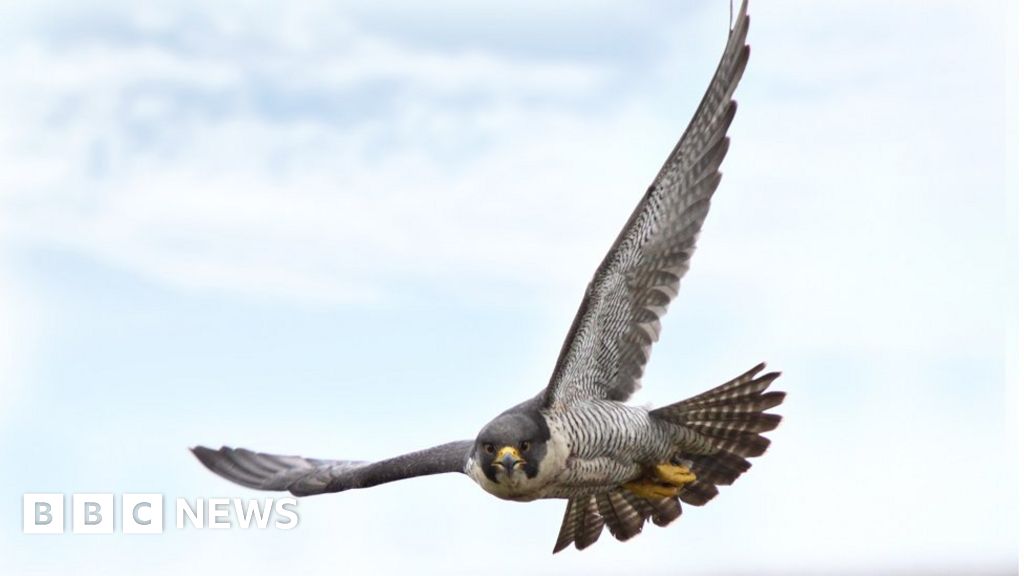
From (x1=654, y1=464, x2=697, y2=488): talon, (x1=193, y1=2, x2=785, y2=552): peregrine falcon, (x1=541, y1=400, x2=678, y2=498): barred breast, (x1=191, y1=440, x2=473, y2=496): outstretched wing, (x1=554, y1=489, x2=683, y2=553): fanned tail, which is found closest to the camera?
(x1=193, y1=2, x2=785, y2=552): peregrine falcon

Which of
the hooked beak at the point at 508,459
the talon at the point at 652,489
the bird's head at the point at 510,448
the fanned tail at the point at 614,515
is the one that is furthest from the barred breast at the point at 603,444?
the fanned tail at the point at 614,515

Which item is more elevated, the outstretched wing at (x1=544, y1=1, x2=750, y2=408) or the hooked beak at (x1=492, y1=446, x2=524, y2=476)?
the outstretched wing at (x1=544, y1=1, x2=750, y2=408)

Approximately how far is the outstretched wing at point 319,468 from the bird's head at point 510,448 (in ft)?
3.41

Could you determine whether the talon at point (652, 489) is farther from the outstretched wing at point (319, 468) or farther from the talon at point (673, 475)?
the outstretched wing at point (319, 468)

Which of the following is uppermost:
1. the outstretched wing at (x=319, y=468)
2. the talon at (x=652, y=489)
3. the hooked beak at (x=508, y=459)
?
the outstretched wing at (x=319, y=468)

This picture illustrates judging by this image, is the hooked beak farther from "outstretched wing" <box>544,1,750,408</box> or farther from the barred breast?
"outstretched wing" <box>544,1,750,408</box>

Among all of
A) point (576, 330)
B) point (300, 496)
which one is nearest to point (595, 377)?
point (576, 330)

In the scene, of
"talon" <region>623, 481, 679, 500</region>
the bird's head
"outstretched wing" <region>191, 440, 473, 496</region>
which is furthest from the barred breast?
"outstretched wing" <region>191, 440, 473, 496</region>

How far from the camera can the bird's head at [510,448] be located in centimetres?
1123

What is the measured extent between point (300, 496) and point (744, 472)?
3.98 meters

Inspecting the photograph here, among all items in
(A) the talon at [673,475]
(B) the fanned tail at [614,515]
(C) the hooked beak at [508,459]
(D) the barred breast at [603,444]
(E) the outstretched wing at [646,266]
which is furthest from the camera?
(B) the fanned tail at [614,515]

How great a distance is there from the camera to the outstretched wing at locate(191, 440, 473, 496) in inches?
521

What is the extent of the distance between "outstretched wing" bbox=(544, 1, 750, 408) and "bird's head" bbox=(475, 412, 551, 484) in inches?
23.7

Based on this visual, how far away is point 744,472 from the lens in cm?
1302
